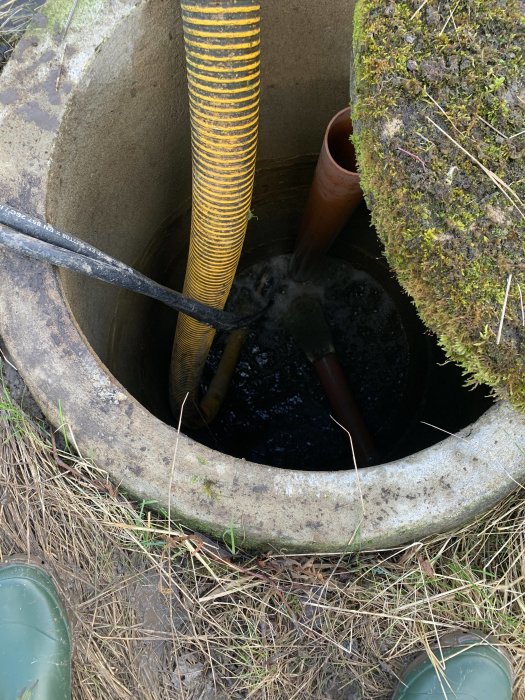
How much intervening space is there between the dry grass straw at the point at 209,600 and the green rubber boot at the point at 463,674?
1.7 inches

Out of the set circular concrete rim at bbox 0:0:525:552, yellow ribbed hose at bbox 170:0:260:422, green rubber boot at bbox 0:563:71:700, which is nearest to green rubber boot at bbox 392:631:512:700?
circular concrete rim at bbox 0:0:525:552

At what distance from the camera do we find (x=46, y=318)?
4.55 ft

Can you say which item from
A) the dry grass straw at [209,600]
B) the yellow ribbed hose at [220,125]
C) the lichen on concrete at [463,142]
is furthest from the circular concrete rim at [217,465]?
the yellow ribbed hose at [220,125]

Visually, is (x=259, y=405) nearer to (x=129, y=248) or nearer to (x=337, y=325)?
(x=337, y=325)

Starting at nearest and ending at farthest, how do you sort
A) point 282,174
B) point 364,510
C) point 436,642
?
point 364,510
point 436,642
point 282,174

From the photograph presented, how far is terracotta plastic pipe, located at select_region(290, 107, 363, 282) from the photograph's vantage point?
1777 millimetres

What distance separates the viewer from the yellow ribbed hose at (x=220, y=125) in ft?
4.29

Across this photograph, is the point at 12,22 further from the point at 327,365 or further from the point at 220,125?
the point at 327,365

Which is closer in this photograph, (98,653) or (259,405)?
(98,653)

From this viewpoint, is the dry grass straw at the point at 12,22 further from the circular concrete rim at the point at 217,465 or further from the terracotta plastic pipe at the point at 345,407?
the terracotta plastic pipe at the point at 345,407

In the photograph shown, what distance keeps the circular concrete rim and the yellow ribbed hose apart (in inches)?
17.4

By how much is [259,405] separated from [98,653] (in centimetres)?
174

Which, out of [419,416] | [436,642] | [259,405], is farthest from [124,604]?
[419,416]

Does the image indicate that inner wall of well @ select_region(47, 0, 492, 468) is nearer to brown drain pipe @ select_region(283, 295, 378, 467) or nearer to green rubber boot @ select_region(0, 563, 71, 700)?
brown drain pipe @ select_region(283, 295, 378, 467)
